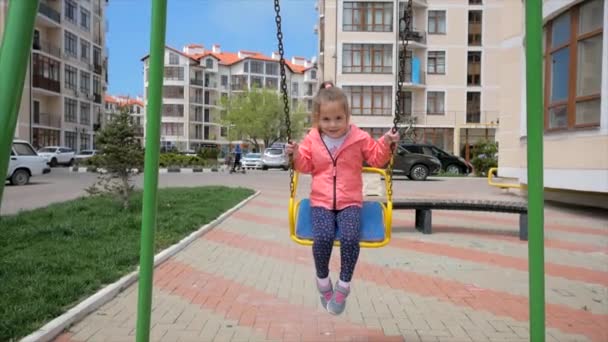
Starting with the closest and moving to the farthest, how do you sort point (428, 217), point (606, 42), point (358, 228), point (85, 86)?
point (358, 228) → point (428, 217) → point (606, 42) → point (85, 86)

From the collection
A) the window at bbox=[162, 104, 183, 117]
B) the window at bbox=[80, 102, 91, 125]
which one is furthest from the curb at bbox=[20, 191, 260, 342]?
the window at bbox=[162, 104, 183, 117]

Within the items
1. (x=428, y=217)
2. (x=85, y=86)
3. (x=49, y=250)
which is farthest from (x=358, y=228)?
(x=85, y=86)

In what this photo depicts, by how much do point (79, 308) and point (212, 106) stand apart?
9420 cm

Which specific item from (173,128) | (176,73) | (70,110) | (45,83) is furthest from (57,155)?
(176,73)

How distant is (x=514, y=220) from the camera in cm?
1169

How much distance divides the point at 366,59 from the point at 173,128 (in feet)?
168

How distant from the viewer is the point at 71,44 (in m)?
55.4

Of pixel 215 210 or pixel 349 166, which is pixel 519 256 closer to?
pixel 349 166

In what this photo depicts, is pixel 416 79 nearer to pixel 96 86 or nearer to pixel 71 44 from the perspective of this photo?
pixel 71 44

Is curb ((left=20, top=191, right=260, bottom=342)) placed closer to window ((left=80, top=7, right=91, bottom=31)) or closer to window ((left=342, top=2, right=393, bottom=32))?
window ((left=342, top=2, right=393, bottom=32))

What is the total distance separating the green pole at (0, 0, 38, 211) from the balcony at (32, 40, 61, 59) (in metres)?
51.0

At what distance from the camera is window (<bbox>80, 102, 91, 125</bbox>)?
58.8 metres

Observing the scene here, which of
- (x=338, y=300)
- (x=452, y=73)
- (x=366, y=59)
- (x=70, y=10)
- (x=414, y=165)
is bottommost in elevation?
(x=338, y=300)

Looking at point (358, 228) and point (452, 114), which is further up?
point (452, 114)
